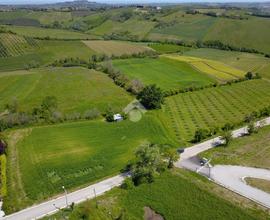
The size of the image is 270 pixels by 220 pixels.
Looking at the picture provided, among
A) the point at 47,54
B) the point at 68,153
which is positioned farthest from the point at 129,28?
the point at 68,153

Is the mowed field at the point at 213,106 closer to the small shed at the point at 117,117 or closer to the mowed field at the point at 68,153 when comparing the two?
the mowed field at the point at 68,153

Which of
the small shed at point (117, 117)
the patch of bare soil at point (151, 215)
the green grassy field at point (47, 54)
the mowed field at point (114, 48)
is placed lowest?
the mowed field at point (114, 48)

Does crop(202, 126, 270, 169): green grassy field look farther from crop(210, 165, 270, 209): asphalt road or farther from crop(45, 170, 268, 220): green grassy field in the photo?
crop(45, 170, 268, 220): green grassy field

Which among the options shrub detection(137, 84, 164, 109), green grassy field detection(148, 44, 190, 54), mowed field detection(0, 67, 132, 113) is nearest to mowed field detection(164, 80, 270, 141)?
shrub detection(137, 84, 164, 109)

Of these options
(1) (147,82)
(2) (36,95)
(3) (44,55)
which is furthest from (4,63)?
(1) (147,82)

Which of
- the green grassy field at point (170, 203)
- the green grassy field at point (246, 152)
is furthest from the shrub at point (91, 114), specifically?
the green grassy field at point (170, 203)

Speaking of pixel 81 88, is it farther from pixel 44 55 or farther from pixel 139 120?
pixel 44 55
